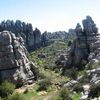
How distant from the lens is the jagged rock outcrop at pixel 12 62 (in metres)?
55.1

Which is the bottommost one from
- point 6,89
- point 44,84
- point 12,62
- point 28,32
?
point 44,84

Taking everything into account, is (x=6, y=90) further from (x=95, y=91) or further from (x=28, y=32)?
(x=28, y=32)

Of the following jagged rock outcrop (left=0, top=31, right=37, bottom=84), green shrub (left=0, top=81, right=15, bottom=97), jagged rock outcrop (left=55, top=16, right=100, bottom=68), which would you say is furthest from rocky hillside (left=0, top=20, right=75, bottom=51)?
green shrub (left=0, top=81, right=15, bottom=97)

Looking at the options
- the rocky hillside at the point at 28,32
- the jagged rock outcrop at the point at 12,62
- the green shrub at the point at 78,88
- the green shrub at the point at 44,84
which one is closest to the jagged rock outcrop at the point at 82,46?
the jagged rock outcrop at the point at 12,62

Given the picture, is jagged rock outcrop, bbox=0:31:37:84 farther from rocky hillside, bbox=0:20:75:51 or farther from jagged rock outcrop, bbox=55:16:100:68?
rocky hillside, bbox=0:20:75:51

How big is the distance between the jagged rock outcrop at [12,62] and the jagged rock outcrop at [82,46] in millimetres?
17907

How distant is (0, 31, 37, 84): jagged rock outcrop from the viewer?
5512 cm

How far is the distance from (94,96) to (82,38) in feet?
148

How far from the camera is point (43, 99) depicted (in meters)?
46.1

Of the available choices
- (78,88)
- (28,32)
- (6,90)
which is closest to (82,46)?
(6,90)

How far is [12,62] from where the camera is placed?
184 ft

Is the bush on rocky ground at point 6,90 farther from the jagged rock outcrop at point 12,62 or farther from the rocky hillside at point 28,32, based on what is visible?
the rocky hillside at point 28,32

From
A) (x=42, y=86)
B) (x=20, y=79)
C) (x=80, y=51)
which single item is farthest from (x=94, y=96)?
(x=80, y=51)

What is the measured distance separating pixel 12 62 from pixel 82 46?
25.0 metres
